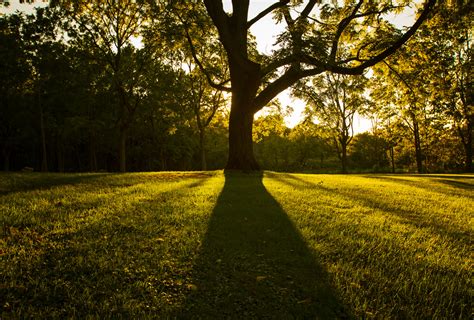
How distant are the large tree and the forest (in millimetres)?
75

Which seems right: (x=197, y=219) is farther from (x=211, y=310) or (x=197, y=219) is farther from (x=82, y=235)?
(x=211, y=310)

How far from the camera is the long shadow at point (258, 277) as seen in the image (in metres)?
2.83

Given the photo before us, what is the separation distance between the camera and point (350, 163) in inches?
2778

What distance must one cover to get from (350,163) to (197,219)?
70.7 meters

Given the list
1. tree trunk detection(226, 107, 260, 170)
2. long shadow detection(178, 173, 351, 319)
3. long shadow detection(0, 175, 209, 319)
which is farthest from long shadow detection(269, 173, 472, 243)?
tree trunk detection(226, 107, 260, 170)

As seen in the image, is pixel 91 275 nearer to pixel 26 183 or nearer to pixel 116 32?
pixel 26 183

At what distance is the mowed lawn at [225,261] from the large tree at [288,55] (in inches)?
322

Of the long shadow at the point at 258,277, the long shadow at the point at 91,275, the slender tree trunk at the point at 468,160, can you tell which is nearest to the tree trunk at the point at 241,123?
the long shadow at the point at 258,277

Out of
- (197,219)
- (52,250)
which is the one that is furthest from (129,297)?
(197,219)

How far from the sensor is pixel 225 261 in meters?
3.87

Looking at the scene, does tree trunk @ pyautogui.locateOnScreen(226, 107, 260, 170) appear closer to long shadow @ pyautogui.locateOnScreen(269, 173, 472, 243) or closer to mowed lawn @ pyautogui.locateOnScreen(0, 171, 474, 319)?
long shadow @ pyautogui.locateOnScreen(269, 173, 472, 243)

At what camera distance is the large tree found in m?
12.7

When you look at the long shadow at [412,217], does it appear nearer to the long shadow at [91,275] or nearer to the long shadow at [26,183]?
the long shadow at [91,275]

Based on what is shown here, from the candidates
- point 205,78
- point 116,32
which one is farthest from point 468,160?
point 116,32
